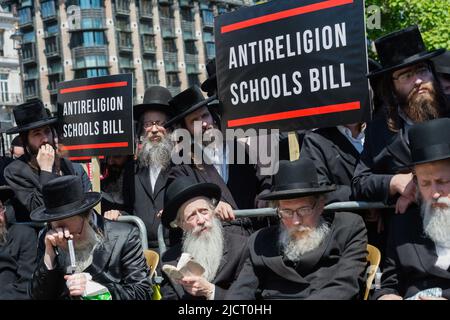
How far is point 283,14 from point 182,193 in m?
1.49

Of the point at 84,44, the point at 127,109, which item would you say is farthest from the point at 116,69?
the point at 127,109

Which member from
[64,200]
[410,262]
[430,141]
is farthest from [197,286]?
[430,141]

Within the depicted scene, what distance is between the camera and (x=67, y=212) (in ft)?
16.4

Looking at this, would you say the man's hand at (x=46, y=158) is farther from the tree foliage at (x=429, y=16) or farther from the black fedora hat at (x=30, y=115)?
the tree foliage at (x=429, y=16)

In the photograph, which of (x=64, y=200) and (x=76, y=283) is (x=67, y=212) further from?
(x=76, y=283)

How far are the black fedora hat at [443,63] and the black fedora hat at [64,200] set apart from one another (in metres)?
2.59

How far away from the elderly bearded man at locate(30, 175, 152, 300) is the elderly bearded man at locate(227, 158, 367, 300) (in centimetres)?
81

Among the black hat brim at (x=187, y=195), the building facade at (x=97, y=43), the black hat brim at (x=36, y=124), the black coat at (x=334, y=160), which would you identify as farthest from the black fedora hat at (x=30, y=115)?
the building facade at (x=97, y=43)

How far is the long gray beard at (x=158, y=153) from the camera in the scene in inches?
260

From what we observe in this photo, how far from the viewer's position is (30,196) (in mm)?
6254

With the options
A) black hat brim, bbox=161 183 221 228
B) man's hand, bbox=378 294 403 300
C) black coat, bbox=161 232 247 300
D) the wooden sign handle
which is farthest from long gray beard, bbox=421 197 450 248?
black hat brim, bbox=161 183 221 228

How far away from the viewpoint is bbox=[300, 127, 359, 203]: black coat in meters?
4.97

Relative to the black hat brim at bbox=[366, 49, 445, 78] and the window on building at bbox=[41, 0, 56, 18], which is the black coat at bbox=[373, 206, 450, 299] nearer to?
the black hat brim at bbox=[366, 49, 445, 78]
